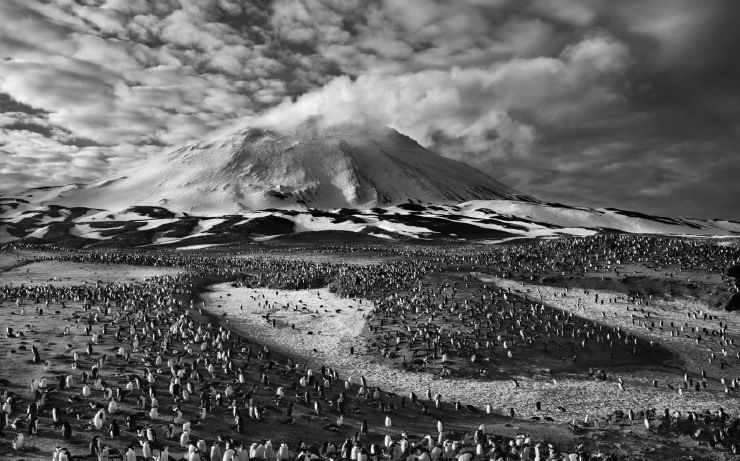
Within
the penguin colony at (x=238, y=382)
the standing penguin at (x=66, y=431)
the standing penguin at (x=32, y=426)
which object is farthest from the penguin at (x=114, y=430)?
the standing penguin at (x=32, y=426)

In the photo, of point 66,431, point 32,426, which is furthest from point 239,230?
point 66,431

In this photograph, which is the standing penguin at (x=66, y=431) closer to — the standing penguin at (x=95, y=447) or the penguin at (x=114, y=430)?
the penguin at (x=114, y=430)

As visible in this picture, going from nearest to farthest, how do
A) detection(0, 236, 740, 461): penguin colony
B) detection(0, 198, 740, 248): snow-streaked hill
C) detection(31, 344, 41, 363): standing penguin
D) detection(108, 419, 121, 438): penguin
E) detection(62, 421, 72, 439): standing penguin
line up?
detection(62, 421, 72, 439): standing penguin → detection(108, 419, 121, 438): penguin → detection(0, 236, 740, 461): penguin colony → detection(31, 344, 41, 363): standing penguin → detection(0, 198, 740, 248): snow-streaked hill

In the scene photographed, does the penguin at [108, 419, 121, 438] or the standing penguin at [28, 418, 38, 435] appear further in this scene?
the penguin at [108, 419, 121, 438]

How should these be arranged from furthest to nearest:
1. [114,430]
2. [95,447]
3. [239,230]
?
[239,230], [114,430], [95,447]

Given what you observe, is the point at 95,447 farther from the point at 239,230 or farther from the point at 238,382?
the point at 239,230

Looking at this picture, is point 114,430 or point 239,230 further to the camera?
point 239,230

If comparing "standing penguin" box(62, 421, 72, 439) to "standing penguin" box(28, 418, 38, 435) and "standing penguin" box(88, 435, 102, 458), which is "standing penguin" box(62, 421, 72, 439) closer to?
"standing penguin" box(28, 418, 38, 435)

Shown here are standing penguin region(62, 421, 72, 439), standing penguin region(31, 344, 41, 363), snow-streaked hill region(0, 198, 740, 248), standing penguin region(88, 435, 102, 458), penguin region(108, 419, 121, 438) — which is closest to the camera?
standing penguin region(88, 435, 102, 458)

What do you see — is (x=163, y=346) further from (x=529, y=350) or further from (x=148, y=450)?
(x=529, y=350)

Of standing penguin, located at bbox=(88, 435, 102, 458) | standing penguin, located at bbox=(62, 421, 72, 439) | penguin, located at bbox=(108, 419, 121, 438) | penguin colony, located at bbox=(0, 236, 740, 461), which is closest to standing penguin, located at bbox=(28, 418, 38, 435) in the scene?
penguin colony, located at bbox=(0, 236, 740, 461)

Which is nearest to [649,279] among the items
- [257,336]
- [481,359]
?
[481,359]
